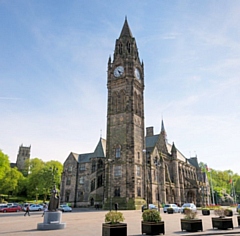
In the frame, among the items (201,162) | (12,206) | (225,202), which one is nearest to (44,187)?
(12,206)

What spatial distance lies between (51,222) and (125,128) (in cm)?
3331

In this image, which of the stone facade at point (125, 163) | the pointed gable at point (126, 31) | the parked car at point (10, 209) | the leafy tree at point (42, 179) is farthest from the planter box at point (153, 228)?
the leafy tree at point (42, 179)

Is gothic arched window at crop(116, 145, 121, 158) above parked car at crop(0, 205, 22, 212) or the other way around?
above

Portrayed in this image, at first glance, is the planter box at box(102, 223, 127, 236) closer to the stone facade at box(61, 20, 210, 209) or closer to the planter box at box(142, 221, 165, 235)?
the planter box at box(142, 221, 165, 235)

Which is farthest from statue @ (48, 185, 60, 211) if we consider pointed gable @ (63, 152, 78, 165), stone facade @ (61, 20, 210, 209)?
pointed gable @ (63, 152, 78, 165)

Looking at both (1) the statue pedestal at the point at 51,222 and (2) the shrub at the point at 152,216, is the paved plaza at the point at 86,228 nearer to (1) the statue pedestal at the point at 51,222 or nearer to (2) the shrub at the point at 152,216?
(1) the statue pedestal at the point at 51,222

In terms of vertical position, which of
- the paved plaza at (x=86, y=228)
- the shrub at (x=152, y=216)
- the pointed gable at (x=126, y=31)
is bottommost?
the paved plaza at (x=86, y=228)

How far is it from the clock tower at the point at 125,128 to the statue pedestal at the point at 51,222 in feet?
78.9

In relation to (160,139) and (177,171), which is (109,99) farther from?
(177,171)

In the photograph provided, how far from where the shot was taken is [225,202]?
90000mm

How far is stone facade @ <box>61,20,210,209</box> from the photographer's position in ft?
147

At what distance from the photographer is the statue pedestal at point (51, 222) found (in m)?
14.6

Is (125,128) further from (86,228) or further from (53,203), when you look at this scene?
(86,228)

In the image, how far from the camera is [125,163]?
148 ft
